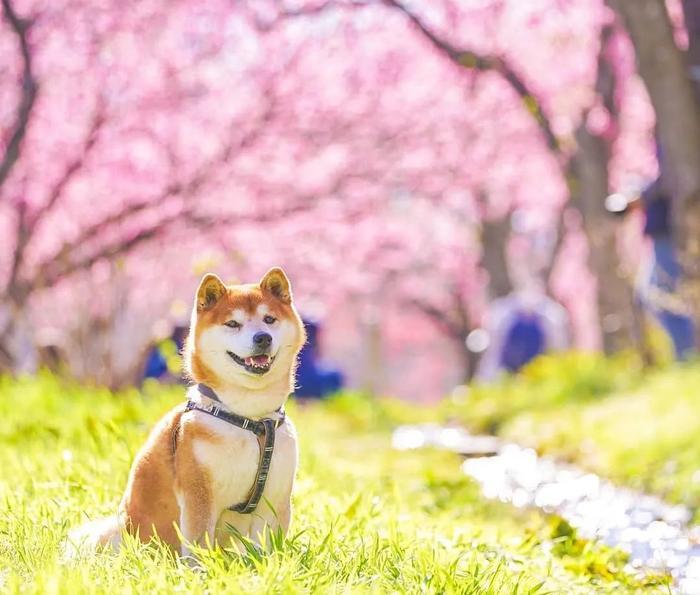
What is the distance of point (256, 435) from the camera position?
12.0ft

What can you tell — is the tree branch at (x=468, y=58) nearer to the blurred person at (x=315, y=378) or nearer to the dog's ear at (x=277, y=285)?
the blurred person at (x=315, y=378)

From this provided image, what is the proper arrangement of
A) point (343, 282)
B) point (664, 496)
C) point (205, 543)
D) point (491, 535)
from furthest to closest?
point (343, 282) < point (664, 496) < point (491, 535) < point (205, 543)

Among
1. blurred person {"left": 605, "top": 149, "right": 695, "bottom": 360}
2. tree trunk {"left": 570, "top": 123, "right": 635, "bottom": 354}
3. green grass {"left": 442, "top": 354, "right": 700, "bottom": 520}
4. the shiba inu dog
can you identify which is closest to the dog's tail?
the shiba inu dog

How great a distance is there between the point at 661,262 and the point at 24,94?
6.01 meters

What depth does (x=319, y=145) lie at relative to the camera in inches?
496

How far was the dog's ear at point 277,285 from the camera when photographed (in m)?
3.82

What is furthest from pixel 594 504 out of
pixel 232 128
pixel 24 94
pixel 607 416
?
pixel 232 128

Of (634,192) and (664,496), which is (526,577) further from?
(634,192)

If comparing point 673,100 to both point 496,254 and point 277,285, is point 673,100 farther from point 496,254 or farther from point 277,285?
point 496,254

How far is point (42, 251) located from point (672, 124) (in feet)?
30.3

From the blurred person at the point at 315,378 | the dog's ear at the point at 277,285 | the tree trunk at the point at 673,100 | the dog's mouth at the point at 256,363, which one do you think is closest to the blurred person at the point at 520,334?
the blurred person at the point at 315,378

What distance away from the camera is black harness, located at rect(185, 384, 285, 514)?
365 cm

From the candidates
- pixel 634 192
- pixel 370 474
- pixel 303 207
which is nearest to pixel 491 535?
pixel 370 474

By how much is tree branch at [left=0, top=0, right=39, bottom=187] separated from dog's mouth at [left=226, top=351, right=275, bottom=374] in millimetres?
6109
